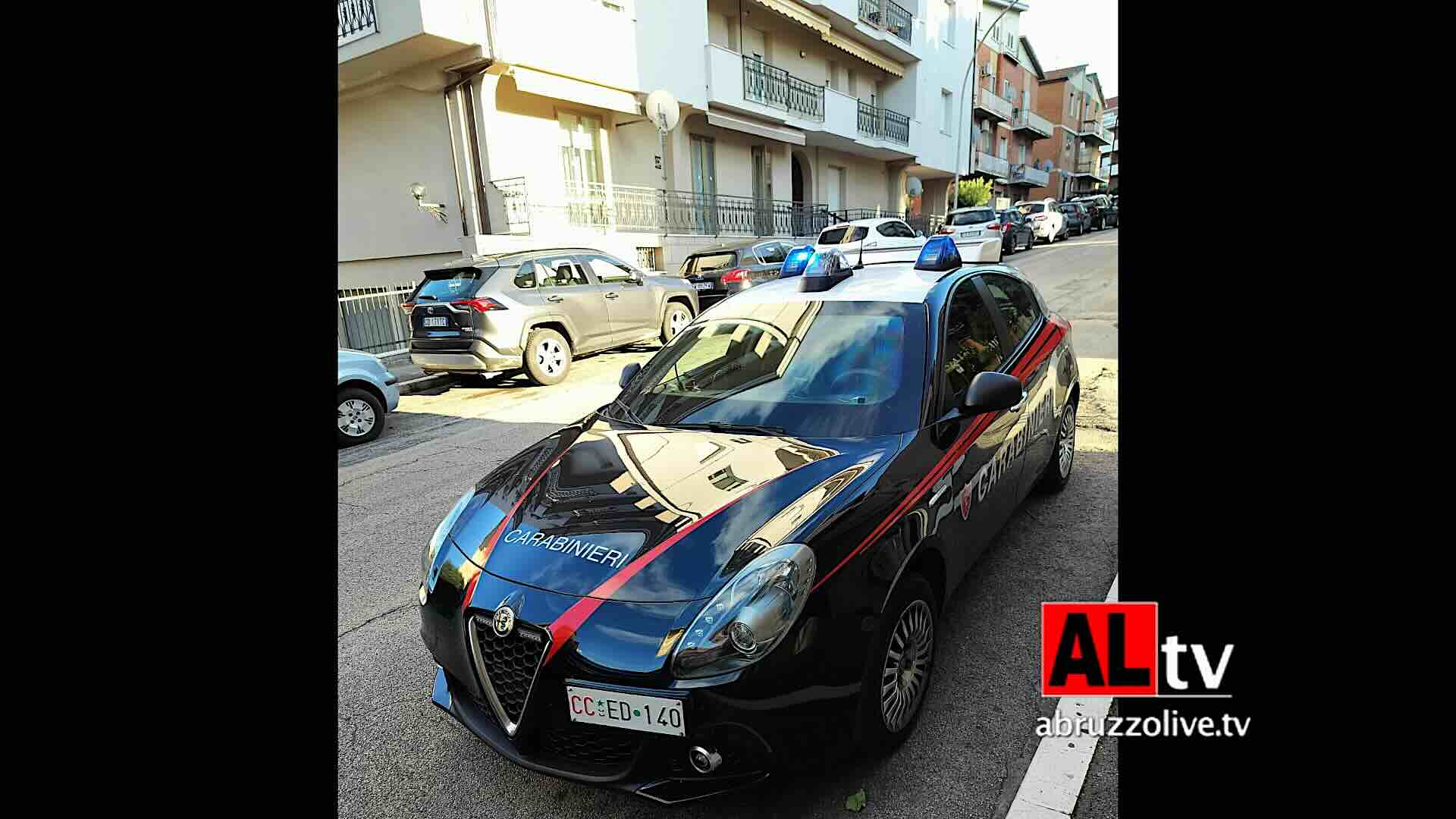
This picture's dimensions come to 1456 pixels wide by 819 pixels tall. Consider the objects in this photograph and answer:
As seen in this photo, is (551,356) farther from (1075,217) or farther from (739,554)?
(1075,217)

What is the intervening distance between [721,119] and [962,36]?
69.8 ft

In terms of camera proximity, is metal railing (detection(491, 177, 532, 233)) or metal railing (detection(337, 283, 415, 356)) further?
metal railing (detection(491, 177, 532, 233))

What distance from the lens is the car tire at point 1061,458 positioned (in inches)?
165

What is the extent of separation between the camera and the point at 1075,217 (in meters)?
31.0

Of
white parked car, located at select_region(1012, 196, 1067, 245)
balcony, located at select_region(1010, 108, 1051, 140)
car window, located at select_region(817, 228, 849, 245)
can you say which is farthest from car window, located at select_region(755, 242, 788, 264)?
balcony, located at select_region(1010, 108, 1051, 140)

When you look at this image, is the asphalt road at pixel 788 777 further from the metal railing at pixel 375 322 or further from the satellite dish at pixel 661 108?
the satellite dish at pixel 661 108

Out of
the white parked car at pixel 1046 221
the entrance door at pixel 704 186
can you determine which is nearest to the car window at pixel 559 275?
the entrance door at pixel 704 186

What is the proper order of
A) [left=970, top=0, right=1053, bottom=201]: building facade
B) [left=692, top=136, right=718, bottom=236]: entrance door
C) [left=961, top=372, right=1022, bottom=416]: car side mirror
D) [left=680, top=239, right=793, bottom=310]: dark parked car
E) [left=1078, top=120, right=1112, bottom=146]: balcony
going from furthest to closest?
[left=1078, top=120, right=1112, bottom=146]: balcony
[left=970, top=0, right=1053, bottom=201]: building facade
[left=692, top=136, right=718, bottom=236]: entrance door
[left=680, top=239, right=793, bottom=310]: dark parked car
[left=961, top=372, right=1022, bottom=416]: car side mirror

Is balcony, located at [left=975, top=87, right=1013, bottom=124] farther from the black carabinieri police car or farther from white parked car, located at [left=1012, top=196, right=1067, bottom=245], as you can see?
the black carabinieri police car

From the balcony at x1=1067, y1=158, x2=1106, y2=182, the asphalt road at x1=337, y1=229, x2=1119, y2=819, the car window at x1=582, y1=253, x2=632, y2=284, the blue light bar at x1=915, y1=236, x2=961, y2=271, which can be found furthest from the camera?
the balcony at x1=1067, y1=158, x2=1106, y2=182

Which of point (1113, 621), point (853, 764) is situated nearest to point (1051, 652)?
point (1113, 621)

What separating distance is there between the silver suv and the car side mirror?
616 cm
